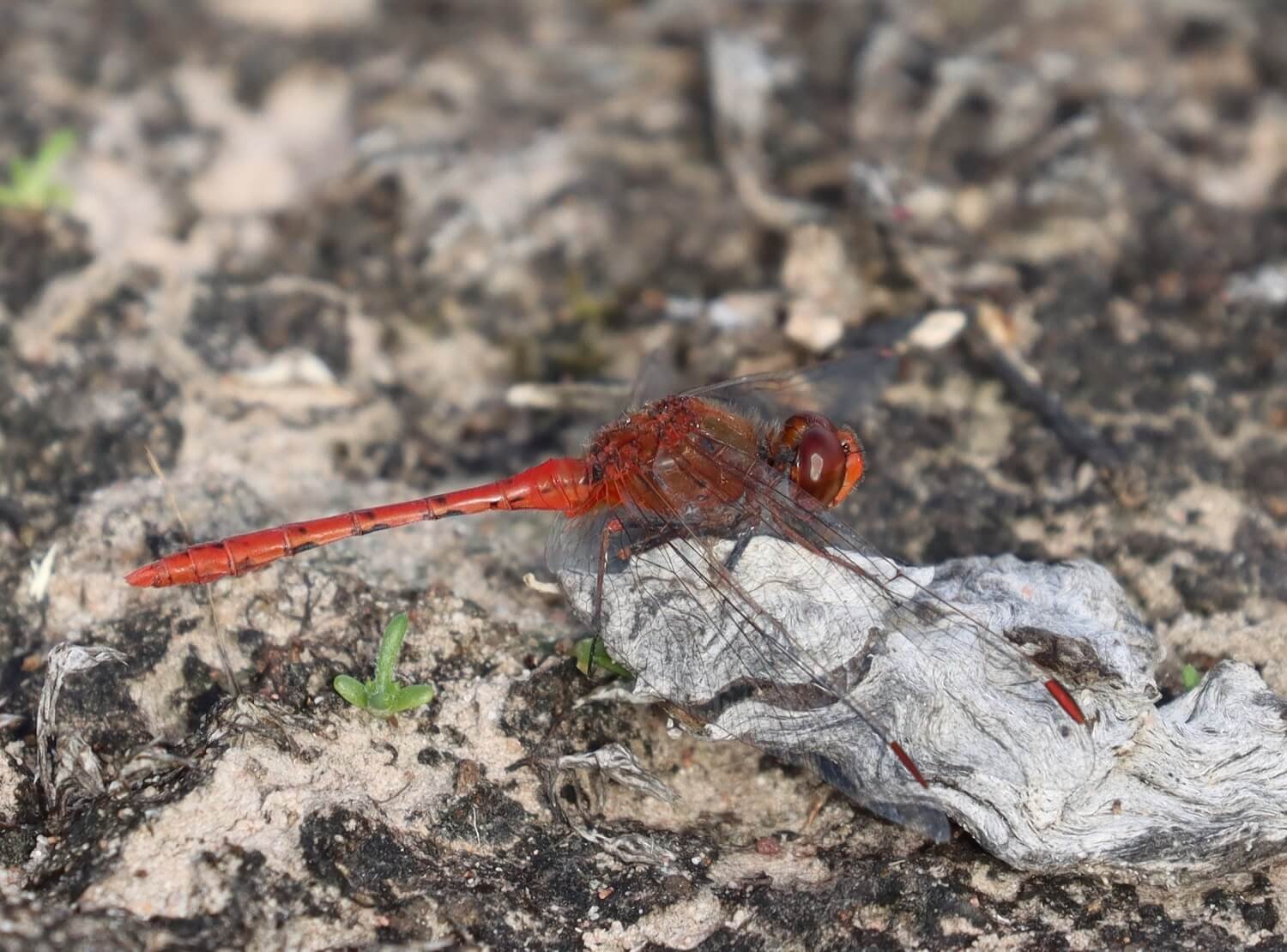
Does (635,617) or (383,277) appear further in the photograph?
(383,277)

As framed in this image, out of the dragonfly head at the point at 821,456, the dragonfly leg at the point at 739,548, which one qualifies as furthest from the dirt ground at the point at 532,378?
the dragonfly leg at the point at 739,548

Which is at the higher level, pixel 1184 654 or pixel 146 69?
pixel 146 69

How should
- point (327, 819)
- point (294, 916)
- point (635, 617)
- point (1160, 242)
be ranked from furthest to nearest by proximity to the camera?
point (1160, 242) < point (635, 617) < point (327, 819) < point (294, 916)

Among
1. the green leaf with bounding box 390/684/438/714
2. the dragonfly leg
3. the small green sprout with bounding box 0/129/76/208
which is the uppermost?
the small green sprout with bounding box 0/129/76/208

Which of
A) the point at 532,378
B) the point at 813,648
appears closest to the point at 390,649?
the point at 813,648

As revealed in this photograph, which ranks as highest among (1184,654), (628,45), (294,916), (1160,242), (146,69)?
(628,45)

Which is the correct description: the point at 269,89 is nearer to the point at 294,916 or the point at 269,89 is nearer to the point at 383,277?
the point at 383,277

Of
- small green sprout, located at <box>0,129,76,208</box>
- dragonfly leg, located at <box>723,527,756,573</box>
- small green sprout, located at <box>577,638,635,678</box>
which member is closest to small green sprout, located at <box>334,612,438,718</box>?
small green sprout, located at <box>577,638,635,678</box>

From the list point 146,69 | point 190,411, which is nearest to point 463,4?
point 146,69

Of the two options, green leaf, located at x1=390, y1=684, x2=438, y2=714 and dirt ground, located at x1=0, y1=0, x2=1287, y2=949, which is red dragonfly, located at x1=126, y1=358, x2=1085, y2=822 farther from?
green leaf, located at x1=390, y1=684, x2=438, y2=714
